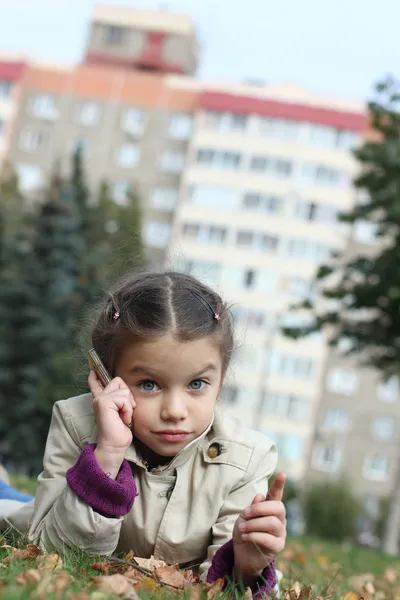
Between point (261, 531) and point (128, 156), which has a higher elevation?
point (261, 531)

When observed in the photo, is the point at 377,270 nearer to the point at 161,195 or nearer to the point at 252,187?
the point at 252,187

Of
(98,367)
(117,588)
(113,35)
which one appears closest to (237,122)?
(113,35)

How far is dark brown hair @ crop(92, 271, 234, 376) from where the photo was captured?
4.02 metres

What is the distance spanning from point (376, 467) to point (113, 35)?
35.1 meters

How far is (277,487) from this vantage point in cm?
362

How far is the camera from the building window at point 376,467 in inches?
2739

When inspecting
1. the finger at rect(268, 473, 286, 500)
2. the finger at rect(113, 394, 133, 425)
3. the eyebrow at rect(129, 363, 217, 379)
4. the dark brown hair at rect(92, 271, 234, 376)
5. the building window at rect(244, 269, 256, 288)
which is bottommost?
the building window at rect(244, 269, 256, 288)

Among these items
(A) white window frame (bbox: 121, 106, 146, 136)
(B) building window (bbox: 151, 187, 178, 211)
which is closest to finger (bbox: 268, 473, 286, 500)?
(B) building window (bbox: 151, 187, 178, 211)

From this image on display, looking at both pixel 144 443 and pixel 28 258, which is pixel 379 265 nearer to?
pixel 144 443

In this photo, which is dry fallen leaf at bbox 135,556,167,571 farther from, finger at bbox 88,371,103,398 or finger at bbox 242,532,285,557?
finger at bbox 88,371,103,398

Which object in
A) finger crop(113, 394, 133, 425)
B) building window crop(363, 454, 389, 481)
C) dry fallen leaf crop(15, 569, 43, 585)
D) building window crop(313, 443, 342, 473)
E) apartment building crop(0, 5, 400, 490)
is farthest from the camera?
building window crop(363, 454, 389, 481)

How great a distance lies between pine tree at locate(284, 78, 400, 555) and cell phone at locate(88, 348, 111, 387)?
598 inches

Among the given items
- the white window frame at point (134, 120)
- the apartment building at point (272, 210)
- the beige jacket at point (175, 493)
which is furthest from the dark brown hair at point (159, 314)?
the white window frame at point (134, 120)

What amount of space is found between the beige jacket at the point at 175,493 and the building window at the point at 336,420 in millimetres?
65203
